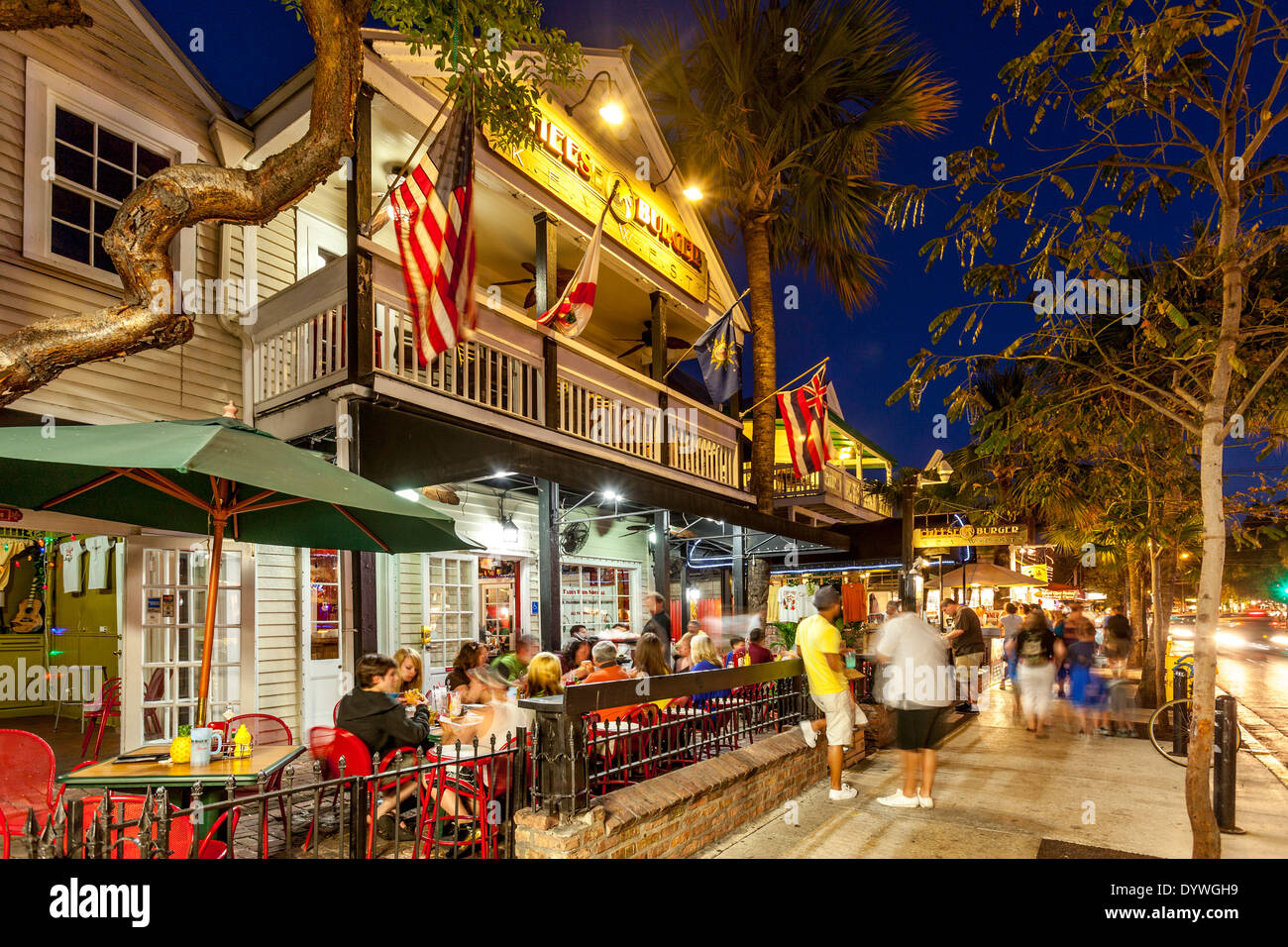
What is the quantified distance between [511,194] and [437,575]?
515 centimetres

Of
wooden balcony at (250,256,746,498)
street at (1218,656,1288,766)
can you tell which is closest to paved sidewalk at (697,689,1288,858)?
street at (1218,656,1288,766)

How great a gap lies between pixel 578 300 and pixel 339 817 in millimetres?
7022

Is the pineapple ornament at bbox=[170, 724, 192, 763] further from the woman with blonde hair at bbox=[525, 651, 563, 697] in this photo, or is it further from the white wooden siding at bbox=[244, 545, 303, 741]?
the white wooden siding at bbox=[244, 545, 303, 741]

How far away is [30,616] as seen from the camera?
11820mm

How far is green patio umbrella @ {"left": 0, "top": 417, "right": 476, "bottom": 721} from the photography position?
12.4 ft

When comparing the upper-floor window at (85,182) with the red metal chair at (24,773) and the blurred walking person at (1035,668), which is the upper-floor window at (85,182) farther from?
the blurred walking person at (1035,668)

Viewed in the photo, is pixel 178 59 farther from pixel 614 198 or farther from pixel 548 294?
pixel 614 198

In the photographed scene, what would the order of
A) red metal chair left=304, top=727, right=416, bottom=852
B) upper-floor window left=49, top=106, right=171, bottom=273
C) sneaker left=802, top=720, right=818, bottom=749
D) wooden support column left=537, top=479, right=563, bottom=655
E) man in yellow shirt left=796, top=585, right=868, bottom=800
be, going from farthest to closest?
1. wooden support column left=537, top=479, right=563, bottom=655
2. sneaker left=802, top=720, right=818, bottom=749
3. man in yellow shirt left=796, top=585, right=868, bottom=800
4. upper-floor window left=49, top=106, right=171, bottom=273
5. red metal chair left=304, top=727, right=416, bottom=852

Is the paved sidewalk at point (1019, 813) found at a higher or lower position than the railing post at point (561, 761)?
lower

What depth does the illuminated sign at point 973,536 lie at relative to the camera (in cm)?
1392

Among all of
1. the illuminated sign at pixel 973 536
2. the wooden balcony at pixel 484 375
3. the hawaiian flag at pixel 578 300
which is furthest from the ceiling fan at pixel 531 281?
the illuminated sign at pixel 973 536

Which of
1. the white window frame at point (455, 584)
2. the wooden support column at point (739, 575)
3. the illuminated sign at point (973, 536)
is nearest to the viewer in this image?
the white window frame at point (455, 584)

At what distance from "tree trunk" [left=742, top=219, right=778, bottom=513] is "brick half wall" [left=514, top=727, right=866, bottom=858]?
683cm

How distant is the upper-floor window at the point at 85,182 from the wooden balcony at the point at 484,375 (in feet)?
5.22
